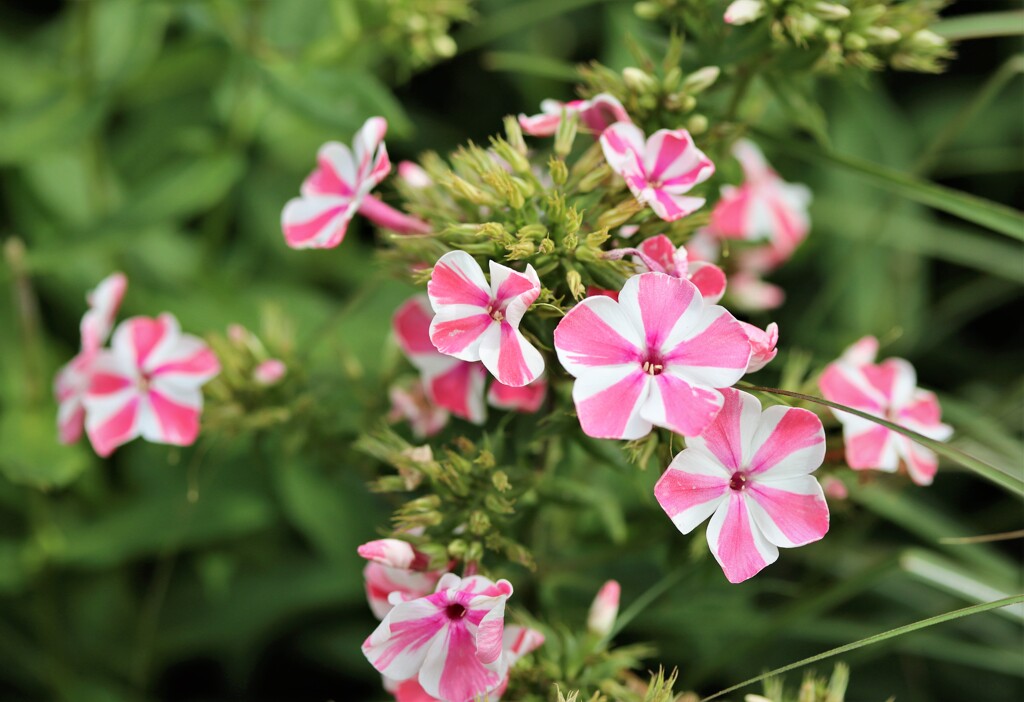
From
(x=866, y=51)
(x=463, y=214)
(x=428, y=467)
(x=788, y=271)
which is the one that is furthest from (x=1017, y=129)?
(x=428, y=467)

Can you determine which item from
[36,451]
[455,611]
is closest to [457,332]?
[455,611]

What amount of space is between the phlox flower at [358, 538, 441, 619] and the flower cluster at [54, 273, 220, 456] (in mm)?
519

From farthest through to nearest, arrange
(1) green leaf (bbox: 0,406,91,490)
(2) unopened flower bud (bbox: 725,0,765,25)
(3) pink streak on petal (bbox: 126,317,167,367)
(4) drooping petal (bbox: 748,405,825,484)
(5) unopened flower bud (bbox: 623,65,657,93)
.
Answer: (1) green leaf (bbox: 0,406,91,490) < (3) pink streak on petal (bbox: 126,317,167,367) < (5) unopened flower bud (bbox: 623,65,657,93) < (2) unopened flower bud (bbox: 725,0,765,25) < (4) drooping petal (bbox: 748,405,825,484)

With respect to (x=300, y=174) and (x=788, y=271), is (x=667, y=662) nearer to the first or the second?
(x=788, y=271)

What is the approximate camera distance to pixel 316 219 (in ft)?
5.66

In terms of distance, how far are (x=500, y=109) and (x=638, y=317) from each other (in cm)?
218

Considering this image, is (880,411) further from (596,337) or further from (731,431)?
(596,337)

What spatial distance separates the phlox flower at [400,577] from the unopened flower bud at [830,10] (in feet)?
3.55

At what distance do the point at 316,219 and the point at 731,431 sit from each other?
81cm

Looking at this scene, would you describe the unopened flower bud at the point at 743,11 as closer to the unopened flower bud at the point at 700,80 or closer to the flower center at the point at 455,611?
the unopened flower bud at the point at 700,80

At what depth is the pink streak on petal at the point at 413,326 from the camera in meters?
1.76

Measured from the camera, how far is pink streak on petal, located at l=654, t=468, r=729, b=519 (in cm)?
133

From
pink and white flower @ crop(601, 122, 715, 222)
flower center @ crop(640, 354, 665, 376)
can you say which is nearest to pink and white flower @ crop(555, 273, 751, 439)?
flower center @ crop(640, 354, 665, 376)

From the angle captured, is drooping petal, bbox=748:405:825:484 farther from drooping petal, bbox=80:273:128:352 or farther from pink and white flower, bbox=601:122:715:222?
drooping petal, bbox=80:273:128:352
